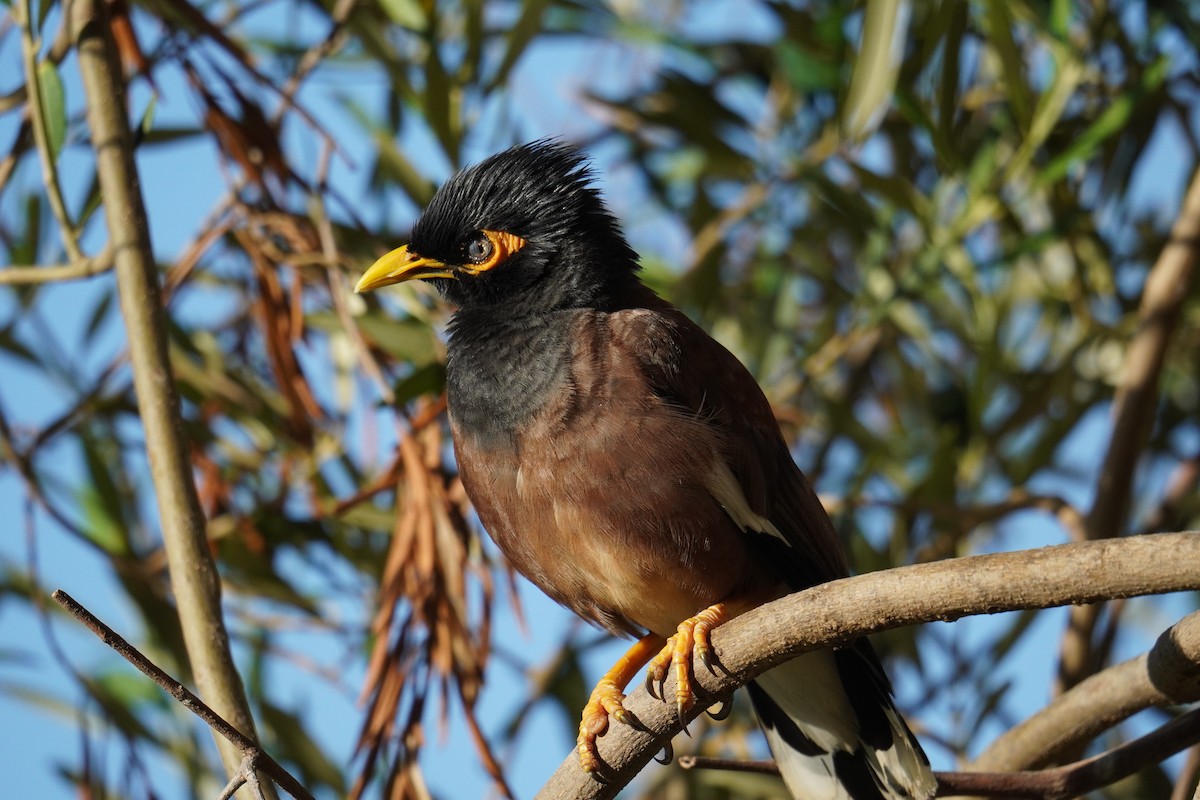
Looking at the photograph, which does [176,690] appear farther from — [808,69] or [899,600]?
[808,69]

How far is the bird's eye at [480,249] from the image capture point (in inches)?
129

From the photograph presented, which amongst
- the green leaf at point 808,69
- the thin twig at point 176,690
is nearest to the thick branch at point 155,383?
the thin twig at point 176,690

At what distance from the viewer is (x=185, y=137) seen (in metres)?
4.00

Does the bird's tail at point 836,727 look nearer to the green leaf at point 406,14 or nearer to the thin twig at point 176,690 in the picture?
the thin twig at point 176,690

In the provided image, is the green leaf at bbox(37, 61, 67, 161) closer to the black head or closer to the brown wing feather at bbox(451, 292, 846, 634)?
the black head

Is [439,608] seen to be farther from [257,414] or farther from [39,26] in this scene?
[39,26]

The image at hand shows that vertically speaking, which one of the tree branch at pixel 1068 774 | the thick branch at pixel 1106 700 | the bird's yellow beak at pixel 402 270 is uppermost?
the bird's yellow beak at pixel 402 270

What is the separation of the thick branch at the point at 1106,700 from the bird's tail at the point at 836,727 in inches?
9.9

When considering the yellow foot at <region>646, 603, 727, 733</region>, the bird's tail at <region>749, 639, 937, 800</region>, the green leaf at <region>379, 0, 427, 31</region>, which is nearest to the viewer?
the yellow foot at <region>646, 603, 727, 733</region>

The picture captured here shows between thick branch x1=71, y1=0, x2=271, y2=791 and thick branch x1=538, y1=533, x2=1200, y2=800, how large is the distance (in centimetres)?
66

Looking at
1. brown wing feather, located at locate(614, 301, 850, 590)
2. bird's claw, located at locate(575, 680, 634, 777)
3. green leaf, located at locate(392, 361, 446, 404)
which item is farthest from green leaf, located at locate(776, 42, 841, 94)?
bird's claw, located at locate(575, 680, 634, 777)

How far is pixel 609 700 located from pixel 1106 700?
947mm

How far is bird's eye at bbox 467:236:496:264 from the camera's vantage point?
3.27 m

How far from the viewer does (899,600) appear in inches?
80.0
